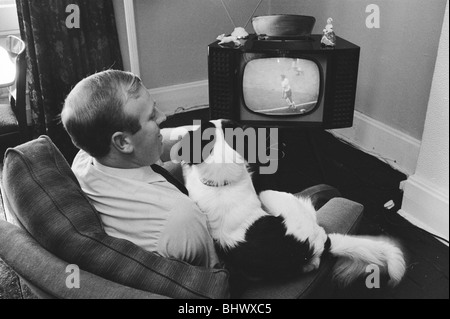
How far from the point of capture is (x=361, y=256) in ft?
3.10

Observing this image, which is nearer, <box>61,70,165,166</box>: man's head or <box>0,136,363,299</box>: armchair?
<box>0,136,363,299</box>: armchair

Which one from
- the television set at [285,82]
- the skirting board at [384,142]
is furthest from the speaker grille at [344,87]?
the skirting board at [384,142]

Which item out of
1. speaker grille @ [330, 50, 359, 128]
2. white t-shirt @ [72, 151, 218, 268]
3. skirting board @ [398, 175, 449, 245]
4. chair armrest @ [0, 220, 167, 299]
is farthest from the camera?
speaker grille @ [330, 50, 359, 128]

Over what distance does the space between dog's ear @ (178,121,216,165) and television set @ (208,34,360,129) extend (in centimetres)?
86

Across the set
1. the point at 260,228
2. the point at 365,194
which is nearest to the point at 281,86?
the point at 365,194

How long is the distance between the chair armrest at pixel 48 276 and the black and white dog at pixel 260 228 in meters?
0.30

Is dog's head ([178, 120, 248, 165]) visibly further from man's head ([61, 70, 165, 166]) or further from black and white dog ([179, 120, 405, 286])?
man's head ([61, 70, 165, 166])

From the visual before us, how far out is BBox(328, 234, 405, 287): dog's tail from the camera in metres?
0.88

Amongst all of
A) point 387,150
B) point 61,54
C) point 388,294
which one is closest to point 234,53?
point 387,150

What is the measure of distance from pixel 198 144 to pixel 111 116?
1.01 feet

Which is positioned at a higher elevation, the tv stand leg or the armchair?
the armchair

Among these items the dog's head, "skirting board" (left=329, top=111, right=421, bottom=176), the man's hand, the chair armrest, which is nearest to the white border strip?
"skirting board" (left=329, top=111, right=421, bottom=176)

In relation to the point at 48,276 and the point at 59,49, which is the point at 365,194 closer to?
the point at 48,276

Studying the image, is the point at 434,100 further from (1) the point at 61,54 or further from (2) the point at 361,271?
(1) the point at 61,54
